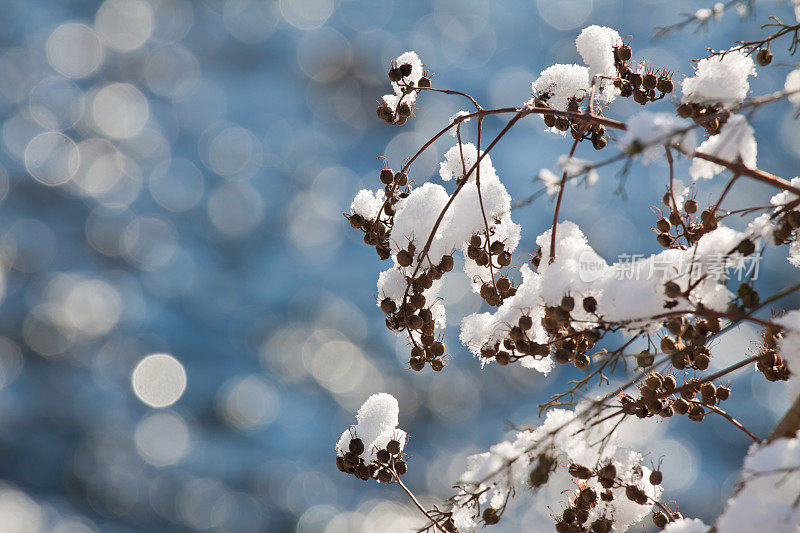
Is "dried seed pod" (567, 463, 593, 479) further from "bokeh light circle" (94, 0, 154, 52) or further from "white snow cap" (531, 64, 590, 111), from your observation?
"bokeh light circle" (94, 0, 154, 52)

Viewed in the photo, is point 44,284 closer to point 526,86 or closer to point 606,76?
point 526,86

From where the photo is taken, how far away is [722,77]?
0.72 metres

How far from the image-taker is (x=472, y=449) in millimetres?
5496

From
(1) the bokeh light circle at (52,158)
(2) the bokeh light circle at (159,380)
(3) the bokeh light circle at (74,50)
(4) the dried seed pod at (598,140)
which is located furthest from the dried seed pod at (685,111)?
(3) the bokeh light circle at (74,50)

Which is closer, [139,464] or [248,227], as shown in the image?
[139,464]

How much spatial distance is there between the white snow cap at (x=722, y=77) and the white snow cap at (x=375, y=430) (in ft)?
1.64

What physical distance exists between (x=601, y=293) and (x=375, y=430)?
36 centimetres

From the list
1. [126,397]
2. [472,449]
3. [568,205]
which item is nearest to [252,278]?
[126,397]

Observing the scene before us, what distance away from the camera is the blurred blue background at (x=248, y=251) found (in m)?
5.17

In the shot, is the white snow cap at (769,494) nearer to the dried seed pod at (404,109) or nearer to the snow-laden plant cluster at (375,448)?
the snow-laden plant cluster at (375,448)

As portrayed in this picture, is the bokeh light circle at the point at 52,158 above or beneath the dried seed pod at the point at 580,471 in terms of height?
above

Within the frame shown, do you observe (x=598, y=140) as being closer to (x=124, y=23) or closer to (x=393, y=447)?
(x=393, y=447)

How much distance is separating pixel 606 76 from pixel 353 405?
16.2ft

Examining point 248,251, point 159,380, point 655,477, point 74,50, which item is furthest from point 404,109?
point 74,50
